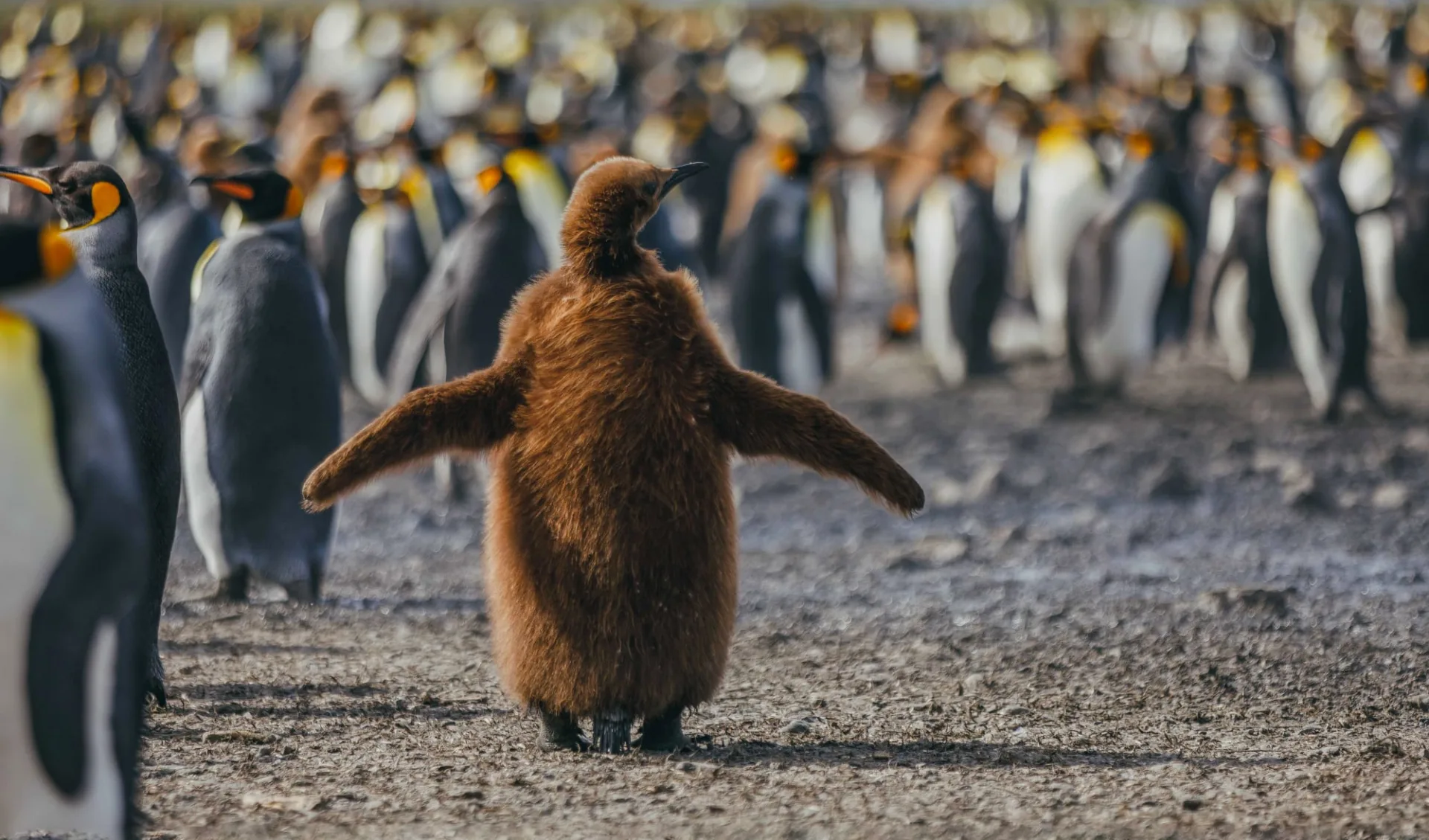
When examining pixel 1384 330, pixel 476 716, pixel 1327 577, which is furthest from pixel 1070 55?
pixel 476 716

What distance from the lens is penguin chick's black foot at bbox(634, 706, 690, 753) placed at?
4164 millimetres

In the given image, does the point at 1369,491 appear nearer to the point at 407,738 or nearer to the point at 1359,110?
the point at 407,738

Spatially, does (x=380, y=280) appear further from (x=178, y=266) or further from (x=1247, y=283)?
(x=1247, y=283)

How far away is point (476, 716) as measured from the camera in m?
4.69

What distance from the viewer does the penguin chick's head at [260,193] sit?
6273 mm

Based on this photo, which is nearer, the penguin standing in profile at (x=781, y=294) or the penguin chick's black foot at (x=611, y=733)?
the penguin chick's black foot at (x=611, y=733)

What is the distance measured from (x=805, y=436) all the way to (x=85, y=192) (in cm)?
186

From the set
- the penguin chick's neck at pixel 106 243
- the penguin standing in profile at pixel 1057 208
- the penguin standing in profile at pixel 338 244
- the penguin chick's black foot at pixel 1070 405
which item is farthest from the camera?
the penguin standing in profile at pixel 1057 208

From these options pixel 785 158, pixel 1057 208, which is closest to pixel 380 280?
pixel 785 158

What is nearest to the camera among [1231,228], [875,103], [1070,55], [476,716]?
[476,716]

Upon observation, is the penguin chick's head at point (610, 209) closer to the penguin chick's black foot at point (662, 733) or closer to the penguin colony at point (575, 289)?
the penguin colony at point (575, 289)

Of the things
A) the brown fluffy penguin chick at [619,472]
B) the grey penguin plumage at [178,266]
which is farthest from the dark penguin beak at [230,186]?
the grey penguin plumage at [178,266]

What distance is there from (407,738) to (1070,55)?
27.4 metres

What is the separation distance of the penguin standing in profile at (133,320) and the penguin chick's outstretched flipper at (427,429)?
64 cm
